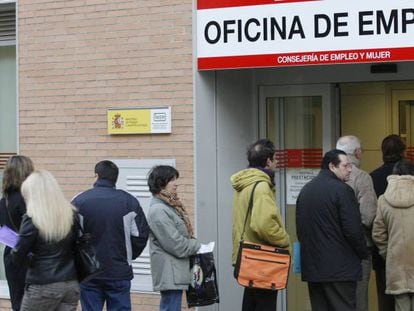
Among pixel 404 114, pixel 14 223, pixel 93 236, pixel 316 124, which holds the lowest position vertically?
pixel 93 236

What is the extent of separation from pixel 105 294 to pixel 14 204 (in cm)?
118

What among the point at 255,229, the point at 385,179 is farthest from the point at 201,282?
the point at 385,179

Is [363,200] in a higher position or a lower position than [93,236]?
higher

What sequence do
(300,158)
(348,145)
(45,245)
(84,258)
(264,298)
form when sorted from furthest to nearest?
1. (300,158)
2. (348,145)
3. (264,298)
4. (84,258)
5. (45,245)

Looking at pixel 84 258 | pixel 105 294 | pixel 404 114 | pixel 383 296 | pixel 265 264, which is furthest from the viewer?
pixel 404 114

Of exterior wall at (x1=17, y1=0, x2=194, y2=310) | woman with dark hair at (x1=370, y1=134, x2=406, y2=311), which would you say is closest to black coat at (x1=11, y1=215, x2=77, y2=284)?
exterior wall at (x1=17, y1=0, x2=194, y2=310)

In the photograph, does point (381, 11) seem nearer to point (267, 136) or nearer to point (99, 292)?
point (267, 136)

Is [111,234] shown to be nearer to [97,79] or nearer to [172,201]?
[172,201]

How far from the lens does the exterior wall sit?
862cm

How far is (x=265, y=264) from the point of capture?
7051 millimetres

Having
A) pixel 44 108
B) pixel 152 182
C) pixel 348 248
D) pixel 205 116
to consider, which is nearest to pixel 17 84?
pixel 44 108

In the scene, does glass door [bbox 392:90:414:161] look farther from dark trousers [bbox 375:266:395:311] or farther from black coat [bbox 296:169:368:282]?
black coat [bbox 296:169:368:282]

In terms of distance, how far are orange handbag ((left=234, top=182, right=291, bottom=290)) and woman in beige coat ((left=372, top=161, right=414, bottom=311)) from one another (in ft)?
2.85

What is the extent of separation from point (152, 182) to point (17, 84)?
328 centimetres
